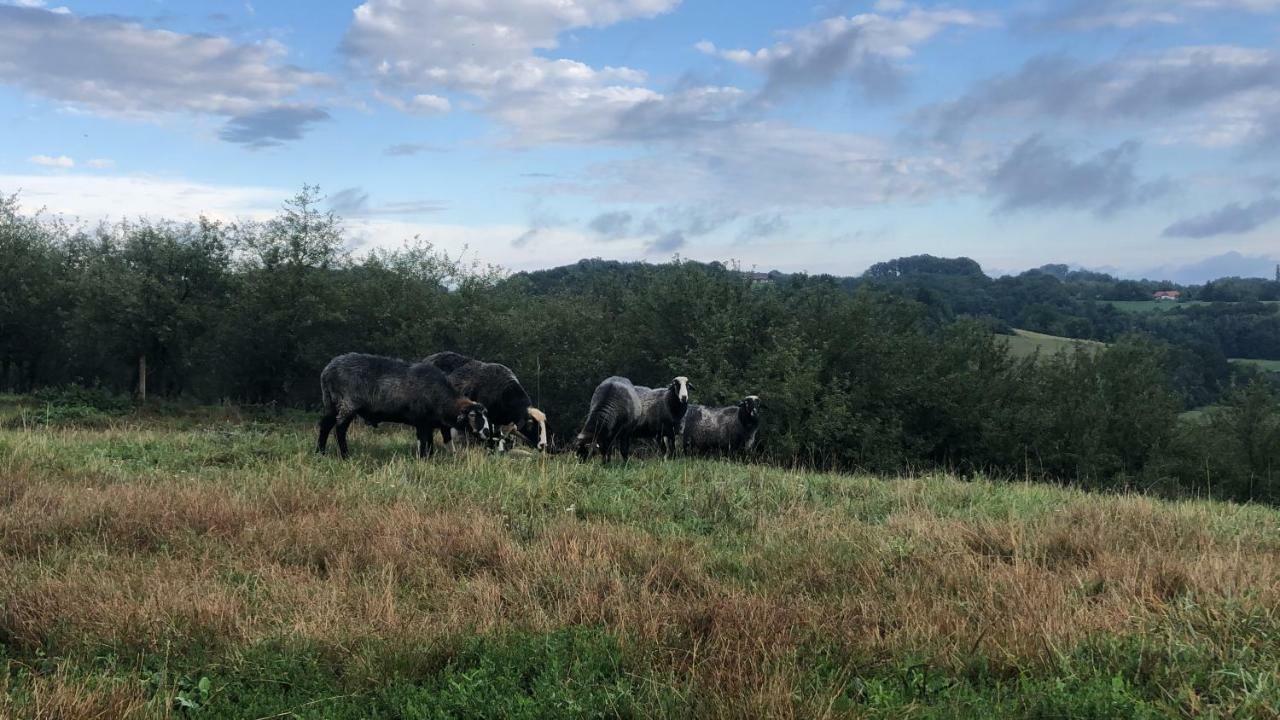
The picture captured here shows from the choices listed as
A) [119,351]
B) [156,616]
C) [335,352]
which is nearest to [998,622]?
[156,616]

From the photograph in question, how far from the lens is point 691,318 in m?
40.4

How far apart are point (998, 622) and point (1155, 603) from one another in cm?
124

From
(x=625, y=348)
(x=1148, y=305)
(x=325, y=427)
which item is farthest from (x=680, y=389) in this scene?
(x=1148, y=305)

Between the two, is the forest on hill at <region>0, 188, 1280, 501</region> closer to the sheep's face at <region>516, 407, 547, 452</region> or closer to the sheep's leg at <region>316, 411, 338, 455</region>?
the sheep's face at <region>516, 407, 547, 452</region>

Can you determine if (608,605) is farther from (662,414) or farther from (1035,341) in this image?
(1035,341)

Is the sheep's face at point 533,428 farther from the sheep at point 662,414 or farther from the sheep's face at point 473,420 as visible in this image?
the sheep at point 662,414

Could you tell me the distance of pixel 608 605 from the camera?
567 centimetres

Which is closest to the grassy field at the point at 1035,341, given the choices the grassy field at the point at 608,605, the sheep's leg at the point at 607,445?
the sheep's leg at the point at 607,445

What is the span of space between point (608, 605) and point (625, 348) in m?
35.4

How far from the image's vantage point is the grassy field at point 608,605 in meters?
4.37

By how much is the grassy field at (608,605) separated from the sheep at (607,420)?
4.49 m

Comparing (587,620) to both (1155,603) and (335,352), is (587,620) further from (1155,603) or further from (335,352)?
(335,352)

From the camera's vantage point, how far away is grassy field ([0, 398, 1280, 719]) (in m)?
4.37

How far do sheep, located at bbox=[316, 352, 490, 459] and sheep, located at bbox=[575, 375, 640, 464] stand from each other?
185cm
